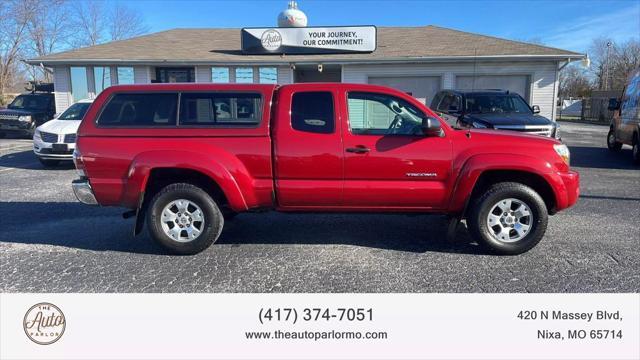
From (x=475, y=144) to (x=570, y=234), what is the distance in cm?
193

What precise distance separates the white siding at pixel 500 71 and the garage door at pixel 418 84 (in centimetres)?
20

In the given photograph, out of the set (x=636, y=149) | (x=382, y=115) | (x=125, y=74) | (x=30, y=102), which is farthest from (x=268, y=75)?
(x=382, y=115)

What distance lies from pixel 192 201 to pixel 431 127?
2.53m

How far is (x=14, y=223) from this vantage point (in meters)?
5.55

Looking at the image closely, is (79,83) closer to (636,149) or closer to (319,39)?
(319,39)

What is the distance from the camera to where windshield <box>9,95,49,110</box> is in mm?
16312

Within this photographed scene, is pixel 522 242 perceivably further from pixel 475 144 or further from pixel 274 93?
pixel 274 93

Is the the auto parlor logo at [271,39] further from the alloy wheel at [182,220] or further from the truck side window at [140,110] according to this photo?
the alloy wheel at [182,220]

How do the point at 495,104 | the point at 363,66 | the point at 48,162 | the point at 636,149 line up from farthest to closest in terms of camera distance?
the point at 363,66, the point at 636,149, the point at 48,162, the point at 495,104

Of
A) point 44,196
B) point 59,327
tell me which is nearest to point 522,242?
point 59,327

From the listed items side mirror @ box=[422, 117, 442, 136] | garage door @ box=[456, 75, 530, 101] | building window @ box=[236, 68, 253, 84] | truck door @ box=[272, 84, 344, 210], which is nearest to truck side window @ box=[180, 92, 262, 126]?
truck door @ box=[272, 84, 344, 210]

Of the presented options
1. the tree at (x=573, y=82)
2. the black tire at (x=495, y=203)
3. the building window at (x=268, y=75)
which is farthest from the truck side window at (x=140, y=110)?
the tree at (x=573, y=82)

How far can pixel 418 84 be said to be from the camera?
623 inches

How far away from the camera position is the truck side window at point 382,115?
14.2 ft
